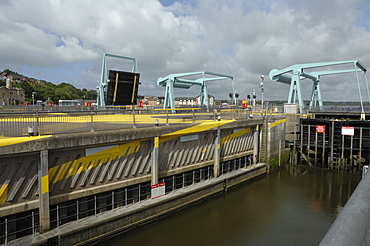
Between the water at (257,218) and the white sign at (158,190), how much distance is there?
1250 millimetres

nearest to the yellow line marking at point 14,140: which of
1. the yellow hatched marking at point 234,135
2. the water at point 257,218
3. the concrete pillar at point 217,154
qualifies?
the water at point 257,218

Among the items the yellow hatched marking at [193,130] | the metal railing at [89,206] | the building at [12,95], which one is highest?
the building at [12,95]

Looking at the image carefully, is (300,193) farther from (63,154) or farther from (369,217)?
(369,217)

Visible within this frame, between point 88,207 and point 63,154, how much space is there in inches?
103

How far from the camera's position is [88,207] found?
1173 centimetres

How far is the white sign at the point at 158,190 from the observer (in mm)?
13922

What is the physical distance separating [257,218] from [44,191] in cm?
1012

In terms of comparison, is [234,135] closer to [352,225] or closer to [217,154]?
[217,154]

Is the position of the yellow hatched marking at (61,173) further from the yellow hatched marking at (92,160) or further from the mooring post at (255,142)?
the mooring post at (255,142)

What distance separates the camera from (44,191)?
9898 mm

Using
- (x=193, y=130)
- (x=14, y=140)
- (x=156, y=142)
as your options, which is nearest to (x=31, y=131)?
Answer: (x=14, y=140)

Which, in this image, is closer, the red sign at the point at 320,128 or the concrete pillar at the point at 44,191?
the concrete pillar at the point at 44,191

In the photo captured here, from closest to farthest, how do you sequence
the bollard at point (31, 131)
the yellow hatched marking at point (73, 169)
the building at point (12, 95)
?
the bollard at point (31, 131), the yellow hatched marking at point (73, 169), the building at point (12, 95)

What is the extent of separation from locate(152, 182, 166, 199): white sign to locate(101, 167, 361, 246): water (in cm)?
125
